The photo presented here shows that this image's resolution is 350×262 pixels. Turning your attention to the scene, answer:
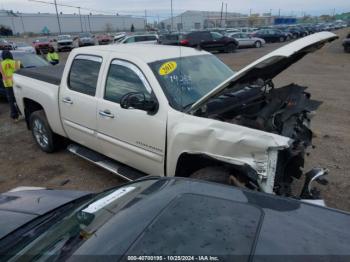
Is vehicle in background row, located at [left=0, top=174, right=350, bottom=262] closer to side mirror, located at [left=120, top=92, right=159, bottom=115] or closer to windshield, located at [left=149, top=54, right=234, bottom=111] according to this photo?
side mirror, located at [left=120, top=92, right=159, bottom=115]

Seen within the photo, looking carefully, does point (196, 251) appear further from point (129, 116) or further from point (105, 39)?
point (105, 39)

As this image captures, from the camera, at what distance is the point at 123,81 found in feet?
12.6

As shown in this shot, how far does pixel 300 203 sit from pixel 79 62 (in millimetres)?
3769

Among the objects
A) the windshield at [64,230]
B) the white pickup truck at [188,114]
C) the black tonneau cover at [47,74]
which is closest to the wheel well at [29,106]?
the black tonneau cover at [47,74]

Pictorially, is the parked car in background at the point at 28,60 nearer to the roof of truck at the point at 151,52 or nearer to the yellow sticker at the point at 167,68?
the roof of truck at the point at 151,52

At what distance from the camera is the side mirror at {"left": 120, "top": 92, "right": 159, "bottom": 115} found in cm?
321

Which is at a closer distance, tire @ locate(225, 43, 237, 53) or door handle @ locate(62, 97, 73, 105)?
door handle @ locate(62, 97, 73, 105)

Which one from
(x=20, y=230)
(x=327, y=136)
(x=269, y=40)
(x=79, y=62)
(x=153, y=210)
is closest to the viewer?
(x=153, y=210)

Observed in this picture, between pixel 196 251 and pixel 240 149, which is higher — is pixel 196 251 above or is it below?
above

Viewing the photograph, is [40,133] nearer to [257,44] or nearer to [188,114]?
[188,114]

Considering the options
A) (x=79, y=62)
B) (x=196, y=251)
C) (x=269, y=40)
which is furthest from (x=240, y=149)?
(x=269, y=40)

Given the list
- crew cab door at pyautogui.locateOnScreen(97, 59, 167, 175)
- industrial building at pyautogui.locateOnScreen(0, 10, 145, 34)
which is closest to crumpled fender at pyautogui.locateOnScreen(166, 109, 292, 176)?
crew cab door at pyautogui.locateOnScreen(97, 59, 167, 175)

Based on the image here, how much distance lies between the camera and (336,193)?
4.00 metres

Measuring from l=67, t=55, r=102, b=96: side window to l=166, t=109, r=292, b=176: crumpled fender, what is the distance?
1522mm
